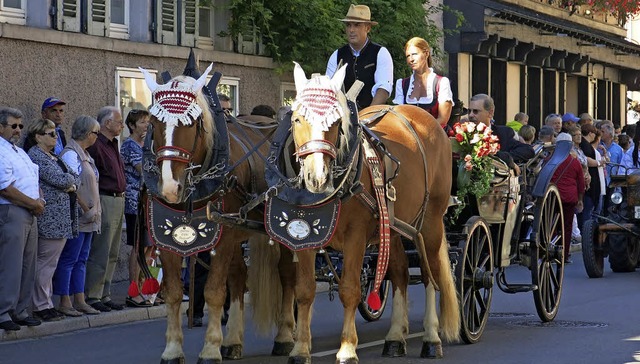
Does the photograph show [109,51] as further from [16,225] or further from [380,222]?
[380,222]

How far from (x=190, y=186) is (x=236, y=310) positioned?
4.72 feet

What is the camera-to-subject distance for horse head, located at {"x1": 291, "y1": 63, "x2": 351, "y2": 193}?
31.0ft

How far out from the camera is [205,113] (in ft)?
33.4

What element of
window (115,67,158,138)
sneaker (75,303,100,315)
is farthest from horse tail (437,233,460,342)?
window (115,67,158,138)

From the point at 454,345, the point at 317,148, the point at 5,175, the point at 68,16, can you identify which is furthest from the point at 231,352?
the point at 68,16

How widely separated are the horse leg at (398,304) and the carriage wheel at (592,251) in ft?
24.5

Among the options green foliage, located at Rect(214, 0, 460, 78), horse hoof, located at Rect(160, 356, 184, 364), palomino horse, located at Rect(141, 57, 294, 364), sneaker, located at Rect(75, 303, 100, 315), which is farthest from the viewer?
green foliage, located at Rect(214, 0, 460, 78)

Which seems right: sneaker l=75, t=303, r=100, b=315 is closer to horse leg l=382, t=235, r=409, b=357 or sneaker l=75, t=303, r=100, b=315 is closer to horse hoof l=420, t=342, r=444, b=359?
horse leg l=382, t=235, r=409, b=357

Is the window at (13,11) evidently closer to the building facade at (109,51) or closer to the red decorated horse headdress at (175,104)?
the building facade at (109,51)

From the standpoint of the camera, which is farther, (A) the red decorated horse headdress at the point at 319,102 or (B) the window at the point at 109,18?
(B) the window at the point at 109,18

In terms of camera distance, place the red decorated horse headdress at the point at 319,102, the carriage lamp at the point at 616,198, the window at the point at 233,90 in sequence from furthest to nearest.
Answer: the window at the point at 233,90 < the carriage lamp at the point at 616,198 < the red decorated horse headdress at the point at 319,102

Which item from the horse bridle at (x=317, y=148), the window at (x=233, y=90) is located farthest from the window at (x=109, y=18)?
the horse bridle at (x=317, y=148)

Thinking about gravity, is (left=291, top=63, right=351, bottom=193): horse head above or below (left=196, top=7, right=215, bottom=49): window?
below

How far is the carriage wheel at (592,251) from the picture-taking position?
18734 mm
